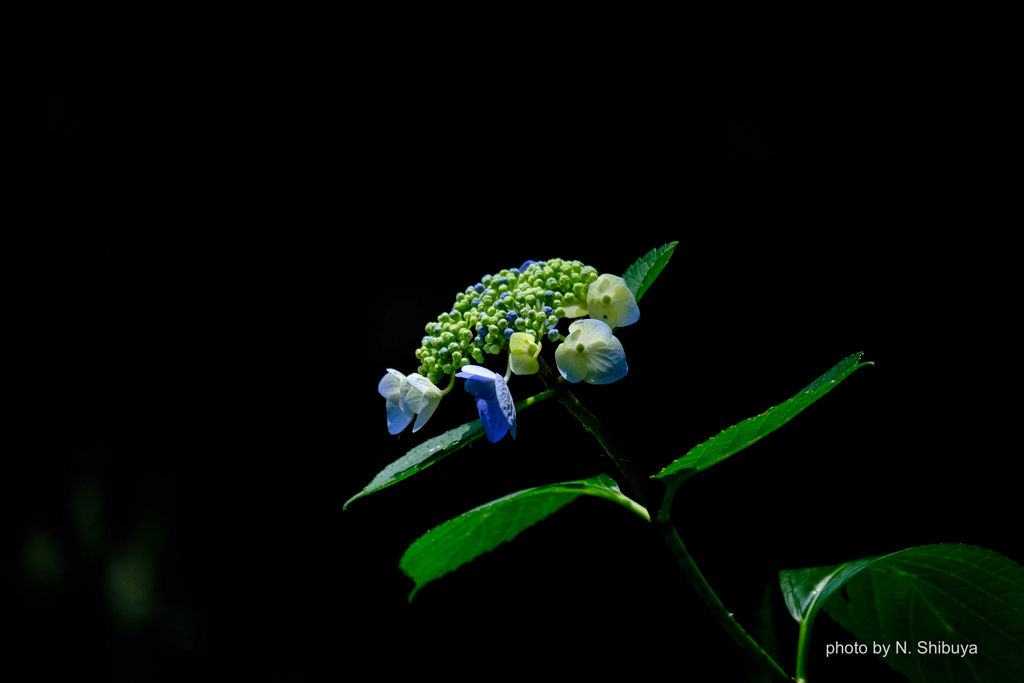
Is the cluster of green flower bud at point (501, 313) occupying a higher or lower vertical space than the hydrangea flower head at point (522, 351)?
higher

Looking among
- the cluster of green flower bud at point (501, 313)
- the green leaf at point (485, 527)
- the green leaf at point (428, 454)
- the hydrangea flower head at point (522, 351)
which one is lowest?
the green leaf at point (485, 527)

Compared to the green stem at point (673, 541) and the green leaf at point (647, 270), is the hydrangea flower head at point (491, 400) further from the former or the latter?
the green leaf at point (647, 270)

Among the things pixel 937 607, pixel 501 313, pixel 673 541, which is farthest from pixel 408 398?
pixel 937 607

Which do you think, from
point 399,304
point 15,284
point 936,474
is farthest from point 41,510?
point 936,474

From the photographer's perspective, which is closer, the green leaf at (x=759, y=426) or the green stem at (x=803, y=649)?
the green leaf at (x=759, y=426)

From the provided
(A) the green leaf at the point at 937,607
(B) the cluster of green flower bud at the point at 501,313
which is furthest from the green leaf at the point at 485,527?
(A) the green leaf at the point at 937,607

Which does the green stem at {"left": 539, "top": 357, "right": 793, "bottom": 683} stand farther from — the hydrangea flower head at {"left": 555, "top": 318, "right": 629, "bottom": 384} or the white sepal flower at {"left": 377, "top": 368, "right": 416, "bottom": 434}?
the white sepal flower at {"left": 377, "top": 368, "right": 416, "bottom": 434}
